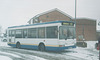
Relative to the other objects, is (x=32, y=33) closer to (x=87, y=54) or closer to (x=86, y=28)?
(x=87, y=54)

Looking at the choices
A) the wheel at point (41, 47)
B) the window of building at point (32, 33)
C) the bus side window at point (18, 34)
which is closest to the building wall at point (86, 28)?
the bus side window at point (18, 34)

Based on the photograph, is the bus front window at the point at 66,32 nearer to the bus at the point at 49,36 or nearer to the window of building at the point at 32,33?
the bus at the point at 49,36

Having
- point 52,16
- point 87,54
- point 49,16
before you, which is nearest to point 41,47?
point 87,54

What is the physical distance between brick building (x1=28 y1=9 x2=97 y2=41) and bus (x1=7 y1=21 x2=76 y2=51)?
17.1 metres

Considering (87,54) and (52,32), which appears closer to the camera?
(87,54)

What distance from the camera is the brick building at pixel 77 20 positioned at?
107 feet

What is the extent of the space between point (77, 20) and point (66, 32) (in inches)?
919

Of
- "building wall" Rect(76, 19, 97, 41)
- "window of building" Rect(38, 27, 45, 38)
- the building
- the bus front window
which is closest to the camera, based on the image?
the bus front window

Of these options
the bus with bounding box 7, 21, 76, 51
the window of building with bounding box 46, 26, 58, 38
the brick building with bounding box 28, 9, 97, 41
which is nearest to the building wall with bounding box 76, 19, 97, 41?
the brick building with bounding box 28, 9, 97, 41

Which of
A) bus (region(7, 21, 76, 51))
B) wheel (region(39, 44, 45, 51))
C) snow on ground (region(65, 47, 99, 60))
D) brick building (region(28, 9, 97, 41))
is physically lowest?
snow on ground (region(65, 47, 99, 60))

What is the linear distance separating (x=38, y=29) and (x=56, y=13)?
20.9 metres

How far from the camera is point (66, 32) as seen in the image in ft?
38.4

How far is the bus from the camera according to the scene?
37.3ft

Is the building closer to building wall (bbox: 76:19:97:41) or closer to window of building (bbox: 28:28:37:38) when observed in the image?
building wall (bbox: 76:19:97:41)
